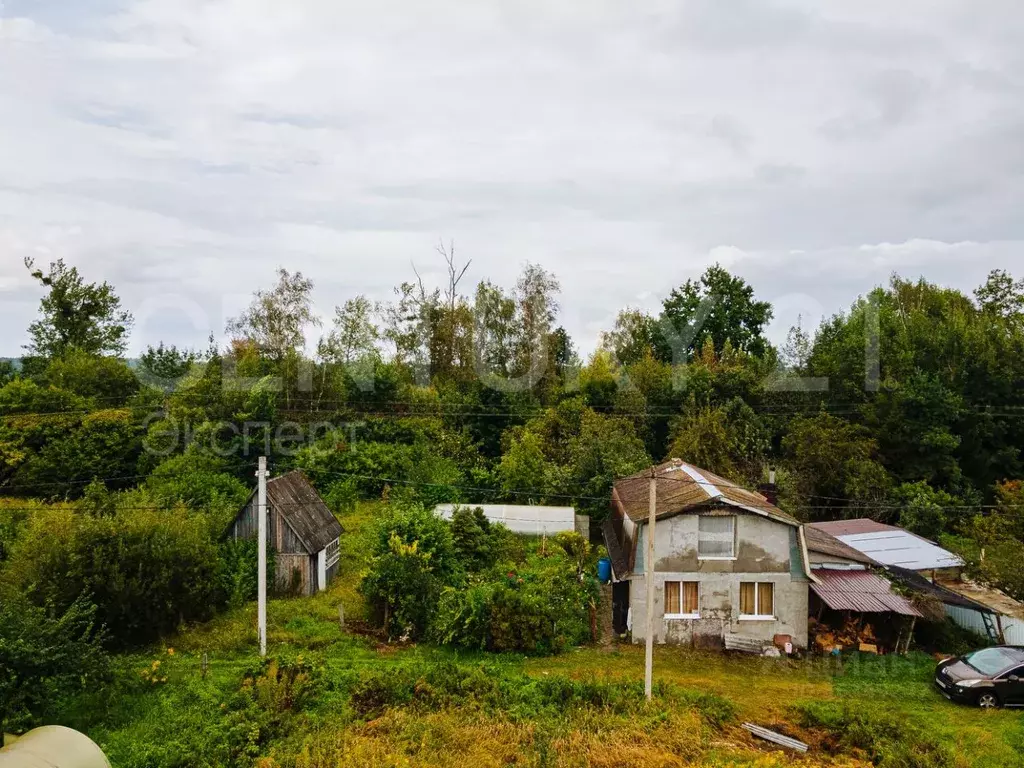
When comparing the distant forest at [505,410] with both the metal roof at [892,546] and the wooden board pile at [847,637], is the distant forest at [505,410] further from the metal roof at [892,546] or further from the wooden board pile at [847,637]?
the wooden board pile at [847,637]

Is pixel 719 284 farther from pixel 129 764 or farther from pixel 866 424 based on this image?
pixel 129 764

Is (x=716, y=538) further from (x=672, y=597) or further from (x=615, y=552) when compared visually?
(x=615, y=552)

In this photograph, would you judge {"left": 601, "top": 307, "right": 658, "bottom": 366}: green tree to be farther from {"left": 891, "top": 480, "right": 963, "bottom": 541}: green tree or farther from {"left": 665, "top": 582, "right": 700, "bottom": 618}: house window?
{"left": 665, "top": 582, "right": 700, "bottom": 618}: house window

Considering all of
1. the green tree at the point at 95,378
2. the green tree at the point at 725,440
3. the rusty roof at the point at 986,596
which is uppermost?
the green tree at the point at 95,378

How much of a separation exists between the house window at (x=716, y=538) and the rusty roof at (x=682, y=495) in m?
0.63

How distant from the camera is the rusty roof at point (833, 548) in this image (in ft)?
65.8

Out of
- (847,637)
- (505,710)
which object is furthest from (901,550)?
(505,710)

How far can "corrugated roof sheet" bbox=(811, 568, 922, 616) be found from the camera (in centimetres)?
1811

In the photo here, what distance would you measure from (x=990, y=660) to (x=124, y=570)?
21.8m

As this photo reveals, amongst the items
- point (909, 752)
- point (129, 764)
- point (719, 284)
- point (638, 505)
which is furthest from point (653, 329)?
point (129, 764)

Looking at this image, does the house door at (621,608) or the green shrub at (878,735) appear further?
the house door at (621,608)

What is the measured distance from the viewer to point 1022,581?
17.9m

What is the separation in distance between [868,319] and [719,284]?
33.2ft

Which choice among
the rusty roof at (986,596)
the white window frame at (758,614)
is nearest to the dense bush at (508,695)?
the white window frame at (758,614)
